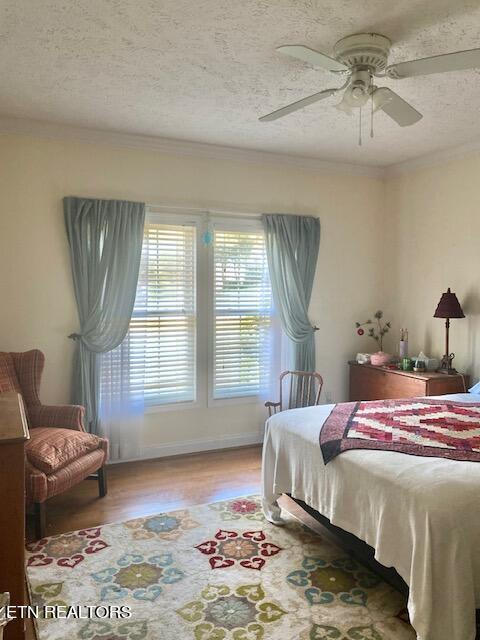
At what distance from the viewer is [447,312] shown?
14.5ft

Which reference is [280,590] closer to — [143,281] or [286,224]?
[143,281]

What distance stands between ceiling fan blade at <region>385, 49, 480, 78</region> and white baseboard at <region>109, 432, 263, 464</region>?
3473 mm

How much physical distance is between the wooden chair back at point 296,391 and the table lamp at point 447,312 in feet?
3.79

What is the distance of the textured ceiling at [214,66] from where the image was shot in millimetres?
2375

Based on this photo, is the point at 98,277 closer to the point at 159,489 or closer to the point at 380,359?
the point at 159,489

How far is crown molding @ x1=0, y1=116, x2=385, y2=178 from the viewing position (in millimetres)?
3962

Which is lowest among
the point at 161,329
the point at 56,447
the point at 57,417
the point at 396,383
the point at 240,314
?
the point at 56,447

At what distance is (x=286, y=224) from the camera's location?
16.1 feet

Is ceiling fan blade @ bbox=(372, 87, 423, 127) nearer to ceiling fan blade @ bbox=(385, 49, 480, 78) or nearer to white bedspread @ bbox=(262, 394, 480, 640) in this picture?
ceiling fan blade @ bbox=(385, 49, 480, 78)

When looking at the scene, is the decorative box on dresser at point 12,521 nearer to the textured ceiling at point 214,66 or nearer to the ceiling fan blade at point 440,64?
the textured ceiling at point 214,66

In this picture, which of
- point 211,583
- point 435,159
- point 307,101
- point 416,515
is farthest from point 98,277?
point 435,159

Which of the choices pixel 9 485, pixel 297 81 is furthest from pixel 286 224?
pixel 9 485

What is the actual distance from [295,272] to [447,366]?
5.37ft

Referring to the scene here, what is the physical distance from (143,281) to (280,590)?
9.01 ft
